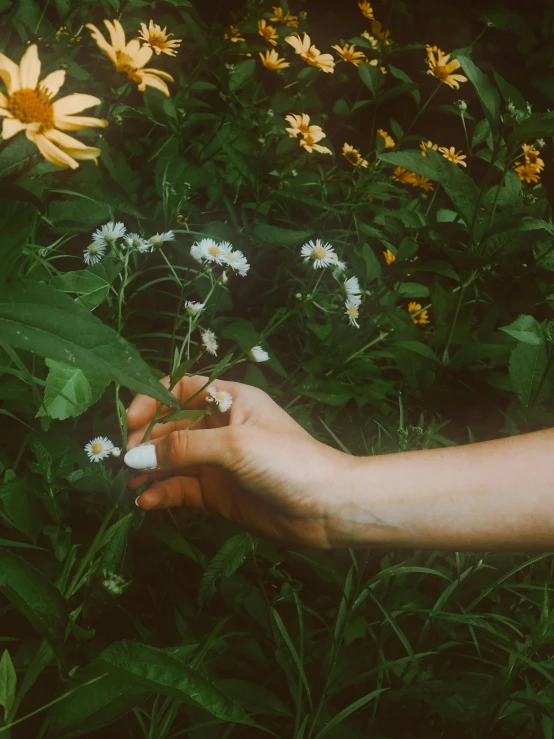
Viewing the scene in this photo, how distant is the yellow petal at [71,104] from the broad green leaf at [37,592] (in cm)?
46

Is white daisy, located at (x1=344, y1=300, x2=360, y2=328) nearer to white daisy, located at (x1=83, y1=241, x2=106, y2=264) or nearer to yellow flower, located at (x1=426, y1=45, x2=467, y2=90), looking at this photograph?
white daisy, located at (x1=83, y1=241, x2=106, y2=264)

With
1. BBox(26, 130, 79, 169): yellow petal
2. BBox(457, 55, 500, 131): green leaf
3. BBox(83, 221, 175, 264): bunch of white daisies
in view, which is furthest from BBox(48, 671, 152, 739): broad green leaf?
BBox(457, 55, 500, 131): green leaf

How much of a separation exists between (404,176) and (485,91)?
0.95 meters

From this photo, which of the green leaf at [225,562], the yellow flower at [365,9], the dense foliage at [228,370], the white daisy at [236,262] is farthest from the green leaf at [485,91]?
the yellow flower at [365,9]

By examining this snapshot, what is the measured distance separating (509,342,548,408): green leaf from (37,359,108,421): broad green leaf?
85 centimetres

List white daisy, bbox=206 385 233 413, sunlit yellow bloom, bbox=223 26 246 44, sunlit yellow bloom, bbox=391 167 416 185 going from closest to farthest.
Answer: white daisy, bbox=206 385 233 413
sunlit yellow bloom, bbox=223 26 246 44
sunlit yellow bloom, bbox=391 167 416 185

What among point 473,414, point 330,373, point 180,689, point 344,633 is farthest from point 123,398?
point 473,414

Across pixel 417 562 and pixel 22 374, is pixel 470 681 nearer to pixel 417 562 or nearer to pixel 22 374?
pixel 417 562

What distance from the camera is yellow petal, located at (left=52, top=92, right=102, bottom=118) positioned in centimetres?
63

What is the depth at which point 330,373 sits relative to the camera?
1.35m

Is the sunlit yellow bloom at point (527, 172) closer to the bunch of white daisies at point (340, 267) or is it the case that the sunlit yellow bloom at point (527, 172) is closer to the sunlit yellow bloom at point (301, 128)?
the sunlit yellow bloom at point (301, 128)

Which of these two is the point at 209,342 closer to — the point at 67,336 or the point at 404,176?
the point at 67,336

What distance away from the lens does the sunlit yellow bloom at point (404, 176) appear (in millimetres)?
2049

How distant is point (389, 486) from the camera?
3.12ft
